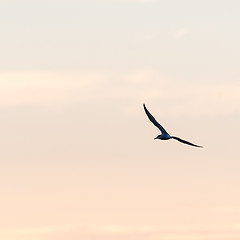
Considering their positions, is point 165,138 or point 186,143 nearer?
point 186,143

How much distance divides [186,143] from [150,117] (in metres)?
13.2

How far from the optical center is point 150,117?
130 m

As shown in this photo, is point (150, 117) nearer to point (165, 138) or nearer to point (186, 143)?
point (165, 138)

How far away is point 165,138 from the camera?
128 meters

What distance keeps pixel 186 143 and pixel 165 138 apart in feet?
34.2

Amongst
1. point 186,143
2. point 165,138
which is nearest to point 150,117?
point 165,138

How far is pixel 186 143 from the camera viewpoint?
118000 mm

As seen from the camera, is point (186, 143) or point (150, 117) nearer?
point (186, 143)

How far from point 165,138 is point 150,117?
14.0 ft
